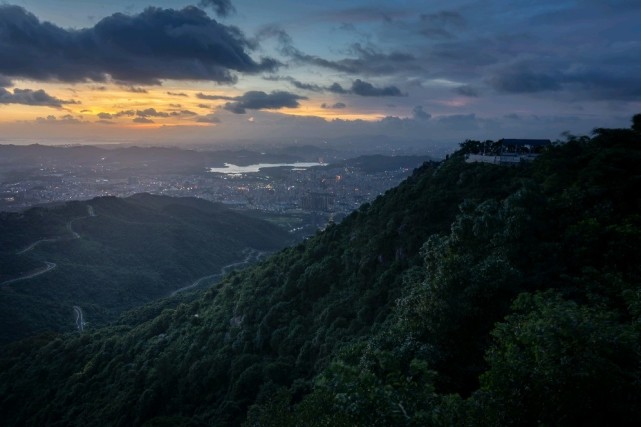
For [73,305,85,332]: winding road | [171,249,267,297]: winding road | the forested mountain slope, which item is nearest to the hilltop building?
[73,305,85,332]: winding road

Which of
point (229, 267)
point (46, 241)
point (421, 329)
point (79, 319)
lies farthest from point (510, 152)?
point (46, 241)

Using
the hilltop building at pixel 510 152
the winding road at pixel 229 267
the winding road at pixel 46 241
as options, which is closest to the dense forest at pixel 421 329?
the hilltop building at pixel 510 152

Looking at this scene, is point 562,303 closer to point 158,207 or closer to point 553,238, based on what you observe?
point 553,238

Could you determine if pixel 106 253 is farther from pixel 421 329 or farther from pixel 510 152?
pixel 421 329

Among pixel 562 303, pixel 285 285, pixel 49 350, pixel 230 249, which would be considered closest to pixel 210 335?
pixel 285 285

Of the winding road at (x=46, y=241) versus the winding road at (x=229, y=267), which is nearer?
the winding road at (x=46, y=241)

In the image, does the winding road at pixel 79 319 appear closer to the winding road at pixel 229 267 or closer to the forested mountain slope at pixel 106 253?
the forested mountain slope at pixel 106 253
